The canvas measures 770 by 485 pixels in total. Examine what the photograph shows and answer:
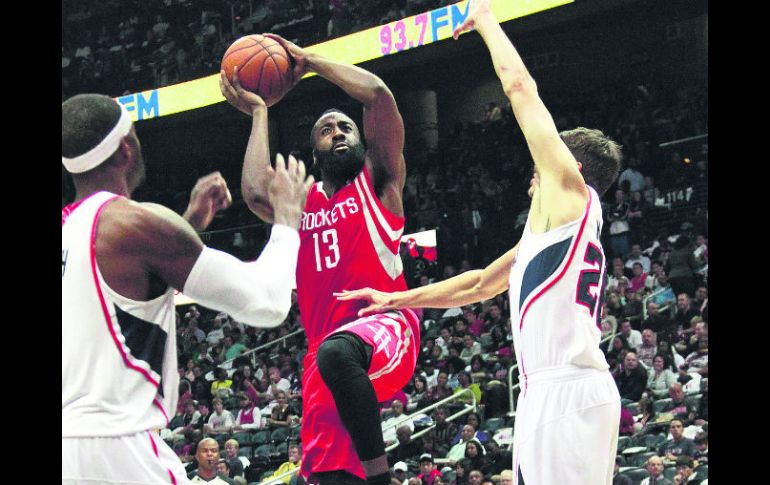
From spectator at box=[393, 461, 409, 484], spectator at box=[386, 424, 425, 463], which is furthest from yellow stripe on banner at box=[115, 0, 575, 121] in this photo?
spectator at box=[393, 461, 409, 484]

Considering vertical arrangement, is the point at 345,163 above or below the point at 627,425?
above

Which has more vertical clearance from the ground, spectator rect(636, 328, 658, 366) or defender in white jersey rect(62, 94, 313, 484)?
defender in white jersey rect(62, 94, 313, 484)

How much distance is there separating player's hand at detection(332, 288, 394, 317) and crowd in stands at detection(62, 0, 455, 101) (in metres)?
12.9

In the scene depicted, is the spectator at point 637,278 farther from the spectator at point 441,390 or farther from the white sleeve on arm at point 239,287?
the white sleeve on arm at point 239,287

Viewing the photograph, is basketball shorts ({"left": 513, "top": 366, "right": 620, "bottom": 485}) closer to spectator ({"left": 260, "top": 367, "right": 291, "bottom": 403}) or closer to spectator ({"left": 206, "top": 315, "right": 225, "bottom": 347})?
spectator ({"left": 260, "top": 367, "right": 291, "bottom": 403})

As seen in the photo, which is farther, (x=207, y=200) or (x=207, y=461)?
(x=207, y=461)

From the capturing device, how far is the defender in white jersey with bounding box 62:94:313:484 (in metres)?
3.30

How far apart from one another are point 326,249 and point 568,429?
1.99 meters

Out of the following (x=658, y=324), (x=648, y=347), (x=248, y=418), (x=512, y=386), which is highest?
(x=658, y=324)

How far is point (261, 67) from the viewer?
5.59 m

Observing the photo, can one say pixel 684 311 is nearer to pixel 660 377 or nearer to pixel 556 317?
pixel 660 377

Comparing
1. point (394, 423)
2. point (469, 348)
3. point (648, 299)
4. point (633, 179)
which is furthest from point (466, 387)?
point (633, 179)

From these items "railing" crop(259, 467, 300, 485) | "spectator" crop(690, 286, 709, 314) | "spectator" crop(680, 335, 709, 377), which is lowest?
"railing" crop(259, 467, 300, 485)
